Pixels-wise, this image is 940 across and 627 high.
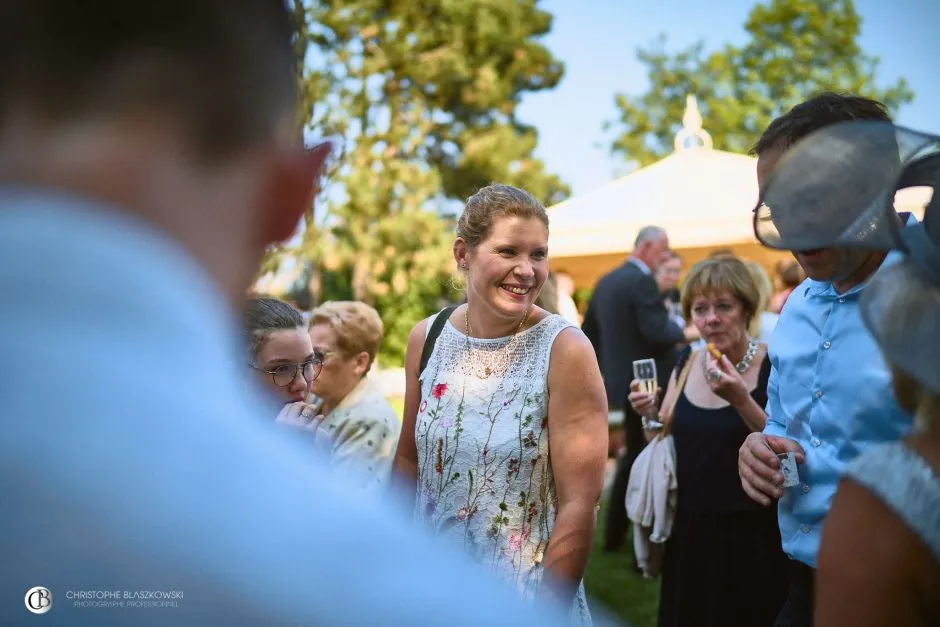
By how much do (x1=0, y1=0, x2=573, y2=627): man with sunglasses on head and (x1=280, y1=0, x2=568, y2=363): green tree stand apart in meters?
23.9

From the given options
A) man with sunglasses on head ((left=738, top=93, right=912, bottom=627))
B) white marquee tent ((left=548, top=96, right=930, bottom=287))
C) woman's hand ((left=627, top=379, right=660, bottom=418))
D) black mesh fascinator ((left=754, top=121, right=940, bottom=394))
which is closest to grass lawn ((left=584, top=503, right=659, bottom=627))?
woman's hand ((left=627, top=379, right=660, bottom=418))

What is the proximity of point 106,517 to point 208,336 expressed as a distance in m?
0.13

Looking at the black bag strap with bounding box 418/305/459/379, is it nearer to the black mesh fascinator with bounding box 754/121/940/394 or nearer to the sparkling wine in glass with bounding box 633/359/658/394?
the sparkling wine in glass with bounding box 633/359/658/394

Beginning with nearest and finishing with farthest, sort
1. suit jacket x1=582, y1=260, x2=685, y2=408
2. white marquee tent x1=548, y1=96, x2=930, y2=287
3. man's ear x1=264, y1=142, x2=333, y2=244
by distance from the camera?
man's ear x1=264, y1=142, x2=333, y2=244 → suit jacket x1=582, y1=260, x2=685, y2=408 → white marquee tent x1=548, y1=96, x2=930, y2=287

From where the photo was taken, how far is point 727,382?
11.3 ft

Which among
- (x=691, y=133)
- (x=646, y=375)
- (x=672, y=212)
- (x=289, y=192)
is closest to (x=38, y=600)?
(x=289, y=192)

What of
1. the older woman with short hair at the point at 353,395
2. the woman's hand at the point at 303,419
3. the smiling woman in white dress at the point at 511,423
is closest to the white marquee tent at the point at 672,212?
the older woman with short hair at the point at 353,395

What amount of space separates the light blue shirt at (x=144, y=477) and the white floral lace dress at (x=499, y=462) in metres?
2.18

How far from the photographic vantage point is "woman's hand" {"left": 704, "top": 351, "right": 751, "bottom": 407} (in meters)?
3.44

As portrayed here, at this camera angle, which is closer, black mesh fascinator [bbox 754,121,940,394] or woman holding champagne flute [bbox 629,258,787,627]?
black mesh fascinator [bbox 754,121,940,394]

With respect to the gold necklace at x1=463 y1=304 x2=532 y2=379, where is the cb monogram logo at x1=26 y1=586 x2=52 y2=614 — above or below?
below

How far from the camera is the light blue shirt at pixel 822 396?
2033 mm

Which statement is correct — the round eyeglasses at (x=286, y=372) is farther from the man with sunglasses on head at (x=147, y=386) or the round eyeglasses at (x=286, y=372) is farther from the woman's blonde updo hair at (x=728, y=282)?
the man with sunglasses on head at (x=147, y=386)

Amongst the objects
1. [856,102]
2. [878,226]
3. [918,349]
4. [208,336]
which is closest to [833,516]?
[918,349]
